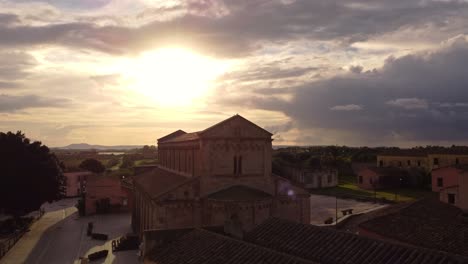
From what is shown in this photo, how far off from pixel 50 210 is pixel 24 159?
1725 cm

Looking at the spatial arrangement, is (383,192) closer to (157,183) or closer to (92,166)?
(157,183)

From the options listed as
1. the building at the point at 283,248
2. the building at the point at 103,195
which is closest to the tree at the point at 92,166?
the building at the point at 103,195

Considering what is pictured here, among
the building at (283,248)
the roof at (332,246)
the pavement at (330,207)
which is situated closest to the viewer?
the roof at (332,246)

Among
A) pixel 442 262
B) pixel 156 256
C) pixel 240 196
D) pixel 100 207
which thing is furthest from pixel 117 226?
pixel 442 262

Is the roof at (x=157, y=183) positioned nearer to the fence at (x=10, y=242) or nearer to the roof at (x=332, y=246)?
the fence at (x=10, y=242)

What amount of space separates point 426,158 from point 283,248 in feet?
221

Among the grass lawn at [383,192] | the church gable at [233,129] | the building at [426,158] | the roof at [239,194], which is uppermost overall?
the church gable at [233,129]

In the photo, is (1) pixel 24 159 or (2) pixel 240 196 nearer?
(2) pixel 240 196

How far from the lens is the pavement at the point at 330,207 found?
47.2 meters

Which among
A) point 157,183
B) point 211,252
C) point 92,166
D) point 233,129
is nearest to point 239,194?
point 233,129

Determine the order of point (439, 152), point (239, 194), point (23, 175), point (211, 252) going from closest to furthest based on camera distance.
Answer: point (211, 252), point (239, 194), point (23, 175), point (439, 152)

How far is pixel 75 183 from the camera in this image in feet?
244

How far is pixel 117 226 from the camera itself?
4716 centimetres

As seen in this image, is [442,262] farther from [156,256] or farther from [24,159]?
[24,159]
